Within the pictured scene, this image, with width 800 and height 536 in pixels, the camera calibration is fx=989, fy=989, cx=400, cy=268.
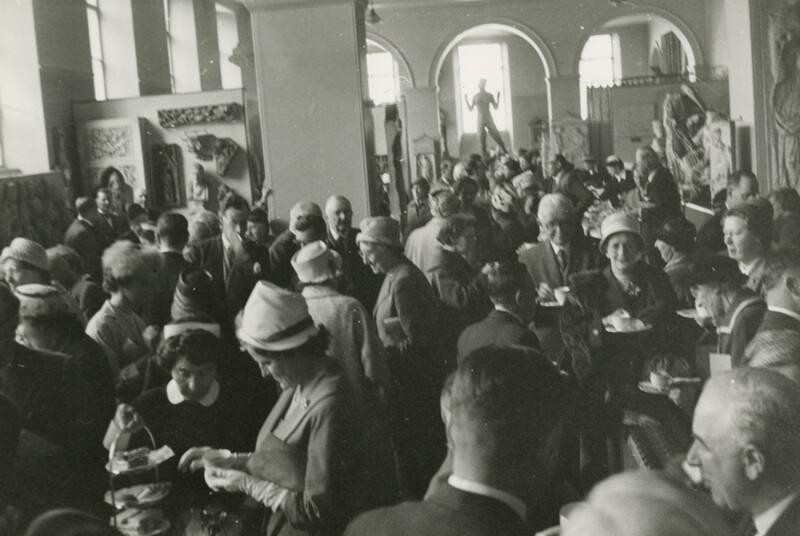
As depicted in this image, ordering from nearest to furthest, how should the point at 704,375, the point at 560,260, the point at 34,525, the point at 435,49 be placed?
the point at 34,525, the point at 704,375, the point at 560,260, the point at 435,49

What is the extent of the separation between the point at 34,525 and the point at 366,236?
3478mm

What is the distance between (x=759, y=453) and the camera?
194cm

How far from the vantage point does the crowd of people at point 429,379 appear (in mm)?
1991

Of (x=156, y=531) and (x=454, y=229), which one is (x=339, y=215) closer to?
(x=454, y=229)

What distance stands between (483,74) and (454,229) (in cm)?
2446

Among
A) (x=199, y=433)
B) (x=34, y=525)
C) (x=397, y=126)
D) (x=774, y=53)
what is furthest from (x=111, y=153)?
(x=34, y=525)

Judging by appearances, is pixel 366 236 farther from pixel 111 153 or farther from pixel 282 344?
pixel 111 153

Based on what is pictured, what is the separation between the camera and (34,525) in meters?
1.42

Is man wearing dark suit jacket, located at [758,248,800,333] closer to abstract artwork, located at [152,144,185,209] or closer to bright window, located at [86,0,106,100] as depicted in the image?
abstract artwork, located at [152,144,185,209]

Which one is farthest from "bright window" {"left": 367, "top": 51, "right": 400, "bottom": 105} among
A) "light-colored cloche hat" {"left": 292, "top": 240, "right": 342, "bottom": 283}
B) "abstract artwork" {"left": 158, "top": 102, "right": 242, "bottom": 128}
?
"light-colored cloche hat" {"left": 292, "top": 240, "right": 342, "bottom": 283}

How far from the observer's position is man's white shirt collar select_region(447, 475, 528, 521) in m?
2.02

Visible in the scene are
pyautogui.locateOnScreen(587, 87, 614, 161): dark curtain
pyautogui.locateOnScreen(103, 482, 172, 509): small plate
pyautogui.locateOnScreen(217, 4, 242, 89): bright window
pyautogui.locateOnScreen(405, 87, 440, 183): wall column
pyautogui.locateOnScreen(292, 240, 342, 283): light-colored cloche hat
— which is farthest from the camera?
pyautogui.locateOnScreen(405, 87, 440, 183): wall column

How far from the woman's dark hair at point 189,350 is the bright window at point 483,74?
26048mm

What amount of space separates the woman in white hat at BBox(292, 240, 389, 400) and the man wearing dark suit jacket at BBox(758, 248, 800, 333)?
1704mm
